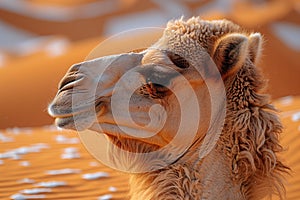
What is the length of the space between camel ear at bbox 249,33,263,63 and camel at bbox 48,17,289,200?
0.04 m

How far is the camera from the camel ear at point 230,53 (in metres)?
3.00

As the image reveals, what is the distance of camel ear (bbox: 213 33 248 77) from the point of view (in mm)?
3000

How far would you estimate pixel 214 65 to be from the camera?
306 centimetres

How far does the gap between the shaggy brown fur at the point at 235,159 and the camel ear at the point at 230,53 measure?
2 cm

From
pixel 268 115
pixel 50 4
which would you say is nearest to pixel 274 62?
pixel 50 4

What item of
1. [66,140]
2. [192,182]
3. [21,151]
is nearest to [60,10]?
[66,140]

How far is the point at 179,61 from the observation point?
3.04 meters

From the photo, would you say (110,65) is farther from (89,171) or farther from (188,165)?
(89,171)

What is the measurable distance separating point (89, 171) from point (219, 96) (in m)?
3.20

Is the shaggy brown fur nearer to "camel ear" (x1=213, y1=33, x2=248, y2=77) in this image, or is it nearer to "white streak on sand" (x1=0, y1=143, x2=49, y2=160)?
"camel ear" (x1=213, y1=33, x2=248, y2=77)

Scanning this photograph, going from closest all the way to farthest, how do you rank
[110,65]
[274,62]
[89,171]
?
[110,65] < [89,171] < [274,62]

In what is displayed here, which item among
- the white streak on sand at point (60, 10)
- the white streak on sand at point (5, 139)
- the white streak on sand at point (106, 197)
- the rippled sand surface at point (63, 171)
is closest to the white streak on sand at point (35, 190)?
the rippled sand surface at point (63, 171)

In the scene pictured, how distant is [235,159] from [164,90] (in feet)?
1.45

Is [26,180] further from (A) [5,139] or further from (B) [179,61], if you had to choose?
(B) [179,61]
